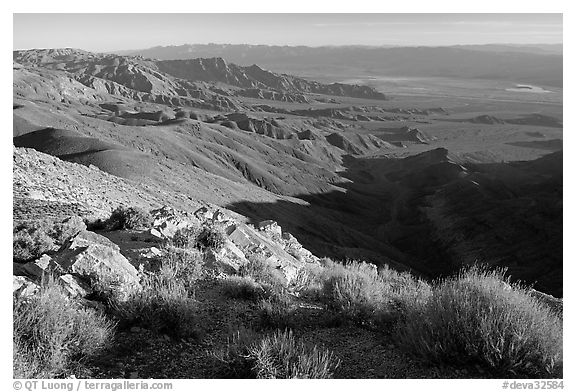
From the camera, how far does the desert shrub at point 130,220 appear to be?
11.1 m

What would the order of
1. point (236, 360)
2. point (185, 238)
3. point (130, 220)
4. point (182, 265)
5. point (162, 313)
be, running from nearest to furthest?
point (236, 360) < point (162, 313) < point (182, 265) < point (185, 238) < point (130, 220)

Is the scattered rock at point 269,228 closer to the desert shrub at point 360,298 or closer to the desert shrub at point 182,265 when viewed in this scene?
the desert shrub at point 182,265

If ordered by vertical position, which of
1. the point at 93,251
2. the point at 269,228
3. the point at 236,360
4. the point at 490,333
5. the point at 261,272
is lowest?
the point at 269,228

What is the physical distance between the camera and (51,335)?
5.07 meters

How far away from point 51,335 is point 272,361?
2539 mm

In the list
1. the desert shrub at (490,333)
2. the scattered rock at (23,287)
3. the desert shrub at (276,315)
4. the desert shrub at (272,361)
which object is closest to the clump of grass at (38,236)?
the scattered rock at (23,287)

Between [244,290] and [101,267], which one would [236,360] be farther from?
[101,267]

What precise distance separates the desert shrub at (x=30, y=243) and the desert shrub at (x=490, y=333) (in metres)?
6.07

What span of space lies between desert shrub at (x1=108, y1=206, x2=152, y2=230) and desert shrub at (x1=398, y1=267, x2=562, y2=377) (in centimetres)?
741

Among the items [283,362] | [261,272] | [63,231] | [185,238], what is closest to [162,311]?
[283,362]

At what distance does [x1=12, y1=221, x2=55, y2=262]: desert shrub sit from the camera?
24.2ft

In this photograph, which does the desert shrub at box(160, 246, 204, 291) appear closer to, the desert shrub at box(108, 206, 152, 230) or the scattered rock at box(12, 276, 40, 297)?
the scattered rock at box(12, 276, 40, 297)
